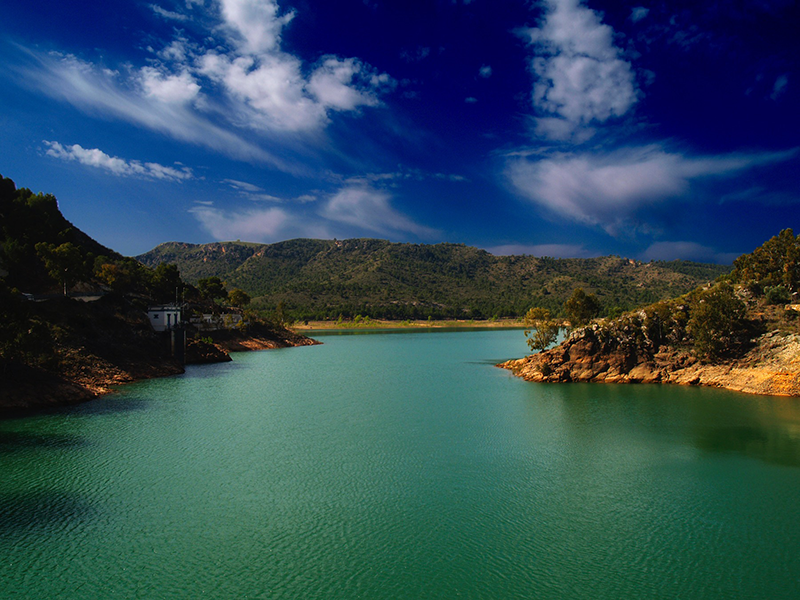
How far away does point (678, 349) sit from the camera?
46.2 metres

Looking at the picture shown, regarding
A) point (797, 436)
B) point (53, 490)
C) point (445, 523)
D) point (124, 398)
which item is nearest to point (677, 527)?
point (445, 523)

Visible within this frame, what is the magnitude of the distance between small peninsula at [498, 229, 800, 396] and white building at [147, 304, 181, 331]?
4390 cm

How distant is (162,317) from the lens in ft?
199

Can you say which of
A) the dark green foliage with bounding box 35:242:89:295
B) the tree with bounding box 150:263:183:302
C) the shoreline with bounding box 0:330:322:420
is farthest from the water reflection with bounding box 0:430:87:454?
the tree with bounding box 150:263:183:302

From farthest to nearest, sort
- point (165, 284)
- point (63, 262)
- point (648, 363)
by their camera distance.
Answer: point (165, 284), point (63, 262), point (648, 363)

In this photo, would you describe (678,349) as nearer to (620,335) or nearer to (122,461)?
(620,335)

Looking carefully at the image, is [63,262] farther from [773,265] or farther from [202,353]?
[773,265]

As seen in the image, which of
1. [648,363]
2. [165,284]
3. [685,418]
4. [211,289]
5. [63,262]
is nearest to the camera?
[685,418]

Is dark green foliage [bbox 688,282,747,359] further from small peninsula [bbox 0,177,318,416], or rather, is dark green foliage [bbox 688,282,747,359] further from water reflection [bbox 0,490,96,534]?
small peninsula [bbox 0,177,318,416]

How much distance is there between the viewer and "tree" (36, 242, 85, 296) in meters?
50.9

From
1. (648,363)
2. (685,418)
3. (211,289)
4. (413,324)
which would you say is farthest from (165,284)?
(413,324)

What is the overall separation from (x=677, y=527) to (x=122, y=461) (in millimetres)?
23511

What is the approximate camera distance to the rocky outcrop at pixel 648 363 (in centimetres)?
3994

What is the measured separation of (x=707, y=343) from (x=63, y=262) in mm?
66005
